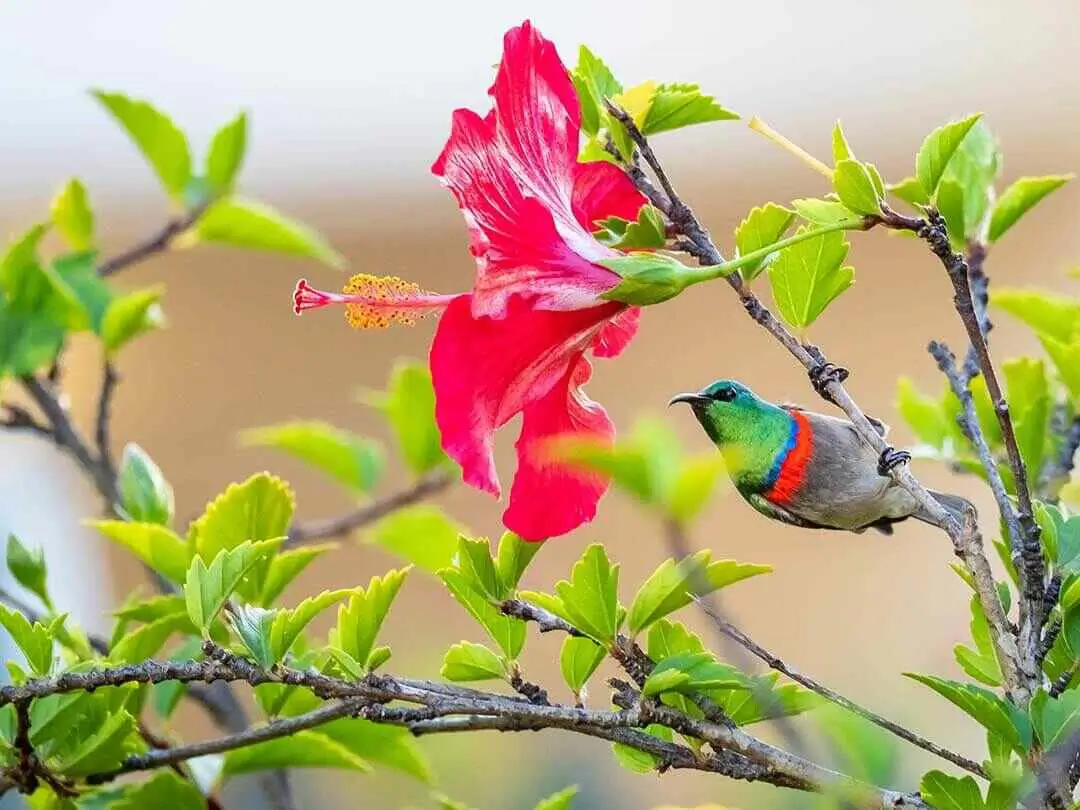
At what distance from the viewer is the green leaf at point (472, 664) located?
66 cm

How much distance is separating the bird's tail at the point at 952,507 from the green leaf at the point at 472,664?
0.21 meters

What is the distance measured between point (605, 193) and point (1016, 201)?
257mm

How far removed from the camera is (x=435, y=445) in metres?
1.23

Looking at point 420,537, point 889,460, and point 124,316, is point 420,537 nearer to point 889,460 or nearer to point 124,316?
point 124,316

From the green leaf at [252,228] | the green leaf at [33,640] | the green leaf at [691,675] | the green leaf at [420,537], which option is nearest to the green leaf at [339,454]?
the green leaf at [252,228]

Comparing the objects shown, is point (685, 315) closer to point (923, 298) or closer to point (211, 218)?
point (923, 298)

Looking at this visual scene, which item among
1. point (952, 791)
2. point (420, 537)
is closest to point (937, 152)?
point (952, 791)

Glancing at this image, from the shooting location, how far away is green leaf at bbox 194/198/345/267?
4.04ft

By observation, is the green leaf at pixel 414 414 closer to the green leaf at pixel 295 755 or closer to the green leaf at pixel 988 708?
the green leaf at pixel 295 755

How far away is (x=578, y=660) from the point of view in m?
0.65

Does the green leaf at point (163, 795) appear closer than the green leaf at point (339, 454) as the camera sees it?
Yes

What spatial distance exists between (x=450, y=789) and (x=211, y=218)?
631mm

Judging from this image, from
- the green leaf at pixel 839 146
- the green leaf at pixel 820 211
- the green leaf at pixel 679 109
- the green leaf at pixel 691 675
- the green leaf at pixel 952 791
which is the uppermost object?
the green leaf at pixel 679 109

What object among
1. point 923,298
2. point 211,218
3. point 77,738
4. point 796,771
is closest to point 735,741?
point 796,771
